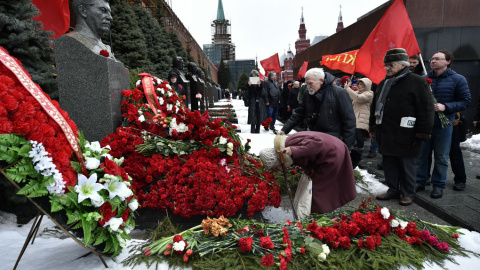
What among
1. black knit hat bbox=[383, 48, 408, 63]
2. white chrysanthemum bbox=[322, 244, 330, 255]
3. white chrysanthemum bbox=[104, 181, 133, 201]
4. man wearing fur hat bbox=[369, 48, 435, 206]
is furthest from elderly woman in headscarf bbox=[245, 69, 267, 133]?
white chrysanthemum bbox=[104, 181, 133, 201]

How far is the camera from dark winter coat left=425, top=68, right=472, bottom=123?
4000 millimetres

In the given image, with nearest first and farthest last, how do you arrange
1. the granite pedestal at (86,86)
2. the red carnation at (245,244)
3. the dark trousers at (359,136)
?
the red carnation at (245,244), the granite pedestal at (86,86), the dark trousers at (359,136)

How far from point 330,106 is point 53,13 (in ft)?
16.0

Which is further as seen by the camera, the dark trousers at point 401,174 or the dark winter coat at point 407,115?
the dark trousers at point 401,174

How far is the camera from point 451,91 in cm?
407

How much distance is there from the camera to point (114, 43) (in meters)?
11.8

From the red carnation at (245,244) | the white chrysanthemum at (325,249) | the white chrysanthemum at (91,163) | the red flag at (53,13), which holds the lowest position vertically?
the white chrysanthemum at (325,249)

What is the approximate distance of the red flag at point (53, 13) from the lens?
5129 mm

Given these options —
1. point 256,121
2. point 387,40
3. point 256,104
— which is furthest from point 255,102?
point 387,40

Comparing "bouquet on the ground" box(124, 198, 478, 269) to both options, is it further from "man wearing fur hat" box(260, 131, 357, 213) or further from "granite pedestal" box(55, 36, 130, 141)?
"granite pedestal" box(55, 36, 130, 141)

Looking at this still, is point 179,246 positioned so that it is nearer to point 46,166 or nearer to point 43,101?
point 46,166

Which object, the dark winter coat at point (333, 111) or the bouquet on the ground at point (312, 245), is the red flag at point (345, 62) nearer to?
the dark winter coat at point (333, 111)

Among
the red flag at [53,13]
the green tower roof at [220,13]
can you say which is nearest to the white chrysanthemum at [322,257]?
the red flag at [53,13]

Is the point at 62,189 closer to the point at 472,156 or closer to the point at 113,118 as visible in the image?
the point at 113,118
